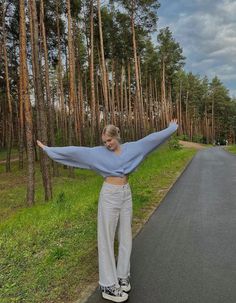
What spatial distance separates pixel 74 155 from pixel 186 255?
2693 millimetres

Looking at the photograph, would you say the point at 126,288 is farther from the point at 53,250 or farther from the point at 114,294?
the point at 53,250

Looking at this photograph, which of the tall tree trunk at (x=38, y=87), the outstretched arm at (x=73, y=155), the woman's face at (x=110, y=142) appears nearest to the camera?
the woman's face at (x=110, y=142)

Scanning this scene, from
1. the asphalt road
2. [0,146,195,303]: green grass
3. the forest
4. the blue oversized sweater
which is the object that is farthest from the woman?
the forest

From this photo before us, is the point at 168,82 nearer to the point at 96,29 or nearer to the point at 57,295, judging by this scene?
the point at 96,29

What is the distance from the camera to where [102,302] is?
4.84 m

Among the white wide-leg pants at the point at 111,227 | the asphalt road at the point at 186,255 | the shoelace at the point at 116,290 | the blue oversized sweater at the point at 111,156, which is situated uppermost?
the blue oversized sweater at the point at 111,156

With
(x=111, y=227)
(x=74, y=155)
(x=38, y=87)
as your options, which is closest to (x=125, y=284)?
(x=111, y=227)

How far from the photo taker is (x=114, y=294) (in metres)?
4.84

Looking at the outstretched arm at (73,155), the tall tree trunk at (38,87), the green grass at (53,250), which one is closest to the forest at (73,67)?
the tall tree trunk at (38,87)

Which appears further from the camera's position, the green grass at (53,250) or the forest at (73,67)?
the forest at (73,67)

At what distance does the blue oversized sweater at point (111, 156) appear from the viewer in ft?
16.4

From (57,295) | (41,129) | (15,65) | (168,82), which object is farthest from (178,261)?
(168,82)

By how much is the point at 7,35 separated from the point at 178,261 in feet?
79.6

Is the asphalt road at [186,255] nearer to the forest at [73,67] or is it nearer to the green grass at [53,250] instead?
the green grass at [53,250]
